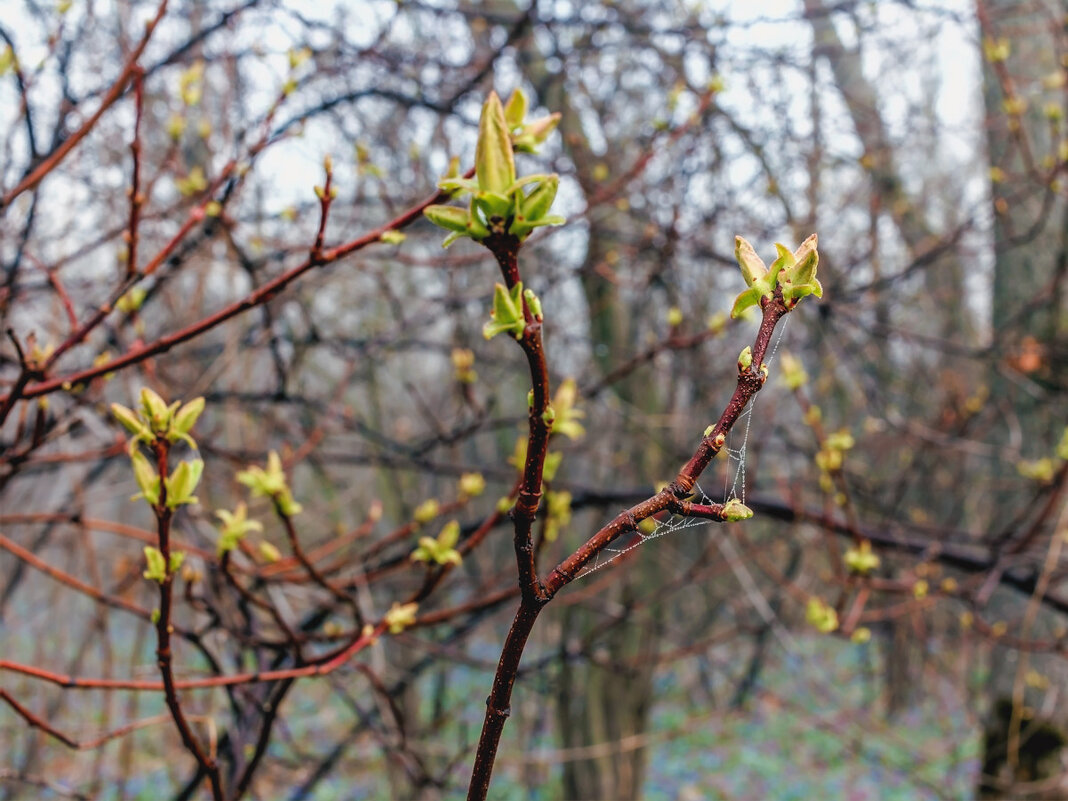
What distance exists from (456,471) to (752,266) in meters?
2.00

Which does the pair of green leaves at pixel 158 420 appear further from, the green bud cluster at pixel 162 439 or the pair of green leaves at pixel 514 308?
the pair of green leaves at pixel 514 308

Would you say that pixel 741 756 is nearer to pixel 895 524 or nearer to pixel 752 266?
pixel 895 524

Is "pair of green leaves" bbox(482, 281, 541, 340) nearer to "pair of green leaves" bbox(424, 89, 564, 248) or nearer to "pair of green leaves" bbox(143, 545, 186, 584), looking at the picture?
"pair of green leaves" bbox(424, 89, 564, 248)

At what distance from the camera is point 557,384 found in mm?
4648

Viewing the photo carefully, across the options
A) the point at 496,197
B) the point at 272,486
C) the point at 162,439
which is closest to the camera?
the point at 496,197

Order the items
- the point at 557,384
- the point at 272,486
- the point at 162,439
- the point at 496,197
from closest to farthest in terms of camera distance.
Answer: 1. the point at 496,197
2. the point at 162,439
3. the point at 272,486
4. the point at 557,384

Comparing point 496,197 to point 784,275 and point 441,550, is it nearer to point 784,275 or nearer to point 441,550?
point 784,275

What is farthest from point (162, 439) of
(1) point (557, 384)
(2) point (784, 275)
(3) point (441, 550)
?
(1) point (557, 384)

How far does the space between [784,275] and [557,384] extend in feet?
13.4

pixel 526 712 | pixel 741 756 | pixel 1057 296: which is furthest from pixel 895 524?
pixel 741 756

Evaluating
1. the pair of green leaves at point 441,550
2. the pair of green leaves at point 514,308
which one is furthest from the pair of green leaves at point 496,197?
the pair of green leaves at point 441,550

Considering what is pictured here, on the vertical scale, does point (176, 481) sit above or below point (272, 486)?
below

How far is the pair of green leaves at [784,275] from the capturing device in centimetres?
55

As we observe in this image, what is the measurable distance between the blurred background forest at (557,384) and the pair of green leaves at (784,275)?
28 centimetres
